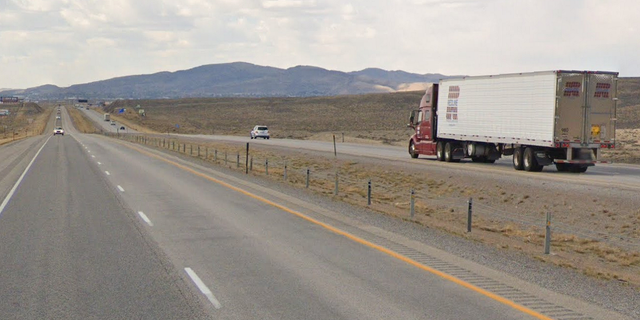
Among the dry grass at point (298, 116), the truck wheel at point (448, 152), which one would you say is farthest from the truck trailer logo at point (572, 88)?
the dry grass at point (298, 116)

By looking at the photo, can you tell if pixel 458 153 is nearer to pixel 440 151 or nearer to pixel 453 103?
pixel 440 151

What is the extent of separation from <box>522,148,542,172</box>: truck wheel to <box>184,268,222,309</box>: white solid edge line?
22522mm

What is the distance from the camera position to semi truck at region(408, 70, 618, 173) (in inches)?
1139

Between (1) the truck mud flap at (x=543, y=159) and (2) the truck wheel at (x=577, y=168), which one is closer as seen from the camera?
(1) the truck mud flap at (x=543, y=159)

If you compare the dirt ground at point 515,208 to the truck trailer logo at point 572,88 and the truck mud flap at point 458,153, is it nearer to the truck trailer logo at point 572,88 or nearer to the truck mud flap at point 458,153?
the truck mud flap at point 458,153

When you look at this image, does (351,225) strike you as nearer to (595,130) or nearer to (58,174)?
(595,130)

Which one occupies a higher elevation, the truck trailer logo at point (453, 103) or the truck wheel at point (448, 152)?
the truck trailer logo at point (453, 103)

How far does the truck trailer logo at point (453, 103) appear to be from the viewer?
36.4 m

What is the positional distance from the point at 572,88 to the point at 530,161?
375 centimetres

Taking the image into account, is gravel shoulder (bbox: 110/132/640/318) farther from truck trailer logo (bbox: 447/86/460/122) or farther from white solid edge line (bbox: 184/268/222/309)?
white solid edge line (bbox: 184/268/222/309)

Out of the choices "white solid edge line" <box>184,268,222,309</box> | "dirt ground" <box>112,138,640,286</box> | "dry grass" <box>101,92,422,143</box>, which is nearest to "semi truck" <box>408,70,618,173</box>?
"dirt ground" <box>112,138,640,286</box>

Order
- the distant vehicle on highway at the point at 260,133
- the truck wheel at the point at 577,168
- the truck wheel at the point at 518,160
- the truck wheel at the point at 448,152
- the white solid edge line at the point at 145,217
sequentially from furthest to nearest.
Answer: the distant vehicle on highway at the point at 260,133 → the truck wheel at the point at 448,152 → the truck wheel at the point at 518,160 → the truck wheel at the point at 577,168 → the white solid edge line at the point at 145,217

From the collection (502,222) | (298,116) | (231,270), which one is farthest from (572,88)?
(298,116)

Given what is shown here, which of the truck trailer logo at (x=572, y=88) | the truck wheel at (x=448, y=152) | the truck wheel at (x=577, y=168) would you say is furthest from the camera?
the truck wheel at (x=448, y=152)
